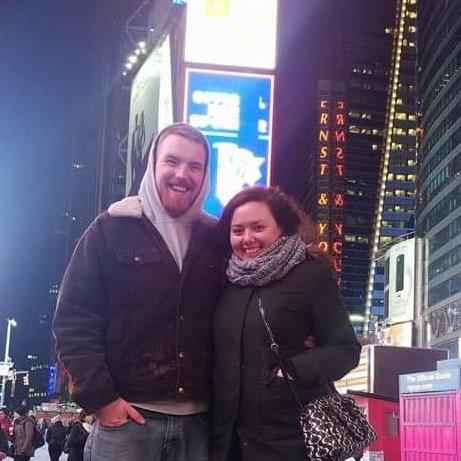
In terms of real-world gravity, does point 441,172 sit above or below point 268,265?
above

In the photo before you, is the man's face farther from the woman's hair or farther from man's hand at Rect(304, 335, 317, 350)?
man's hand at Rect(304, 335, 317, 350)

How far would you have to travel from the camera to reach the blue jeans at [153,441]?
9.91 ft

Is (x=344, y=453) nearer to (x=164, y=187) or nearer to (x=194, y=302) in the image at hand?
(x=194, y=302)

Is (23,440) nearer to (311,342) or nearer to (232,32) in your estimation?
(232,32)

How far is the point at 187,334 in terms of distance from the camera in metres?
3.15

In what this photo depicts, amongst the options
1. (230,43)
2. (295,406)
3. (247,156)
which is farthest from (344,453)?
(230,43)

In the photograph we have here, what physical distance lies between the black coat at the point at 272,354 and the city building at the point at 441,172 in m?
76.7

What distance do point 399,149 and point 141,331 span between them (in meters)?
130

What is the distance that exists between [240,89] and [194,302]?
8.57 meters

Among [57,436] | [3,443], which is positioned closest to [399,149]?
[57,436]

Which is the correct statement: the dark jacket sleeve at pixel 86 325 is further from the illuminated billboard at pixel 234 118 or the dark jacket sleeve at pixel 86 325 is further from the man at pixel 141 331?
the illuminated billboard at pixel 234 118

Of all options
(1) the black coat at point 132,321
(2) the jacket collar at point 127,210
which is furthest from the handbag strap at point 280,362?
(2) the jacket collar at point 127,210

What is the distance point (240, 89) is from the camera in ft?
37.6

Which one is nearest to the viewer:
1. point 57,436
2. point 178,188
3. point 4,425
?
point 178,188
